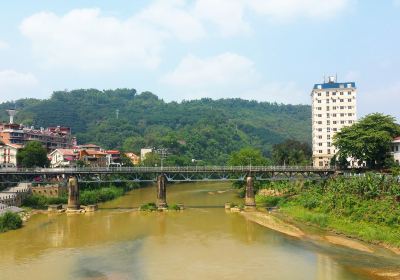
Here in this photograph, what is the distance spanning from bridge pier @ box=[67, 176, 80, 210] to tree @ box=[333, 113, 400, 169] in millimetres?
51665

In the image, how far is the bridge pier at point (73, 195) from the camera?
257ft

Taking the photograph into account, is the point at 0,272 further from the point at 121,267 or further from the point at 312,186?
the point at 312,186

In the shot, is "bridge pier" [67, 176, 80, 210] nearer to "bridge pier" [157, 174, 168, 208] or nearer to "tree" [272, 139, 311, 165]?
"bridge pier" [157, 174, 168, 208]

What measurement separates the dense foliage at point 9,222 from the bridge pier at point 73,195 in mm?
18565

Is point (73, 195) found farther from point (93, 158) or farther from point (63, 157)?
point (93, 158)

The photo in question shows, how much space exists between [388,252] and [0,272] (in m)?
38.4

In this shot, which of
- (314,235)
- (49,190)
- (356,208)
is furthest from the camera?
(49,190)

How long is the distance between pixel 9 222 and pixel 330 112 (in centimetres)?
9157

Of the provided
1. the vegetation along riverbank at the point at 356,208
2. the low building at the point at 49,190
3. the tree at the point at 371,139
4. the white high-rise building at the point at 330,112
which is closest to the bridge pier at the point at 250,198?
the vegetation along riverbank at the point at 356,208

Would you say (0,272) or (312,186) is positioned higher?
(312,186)

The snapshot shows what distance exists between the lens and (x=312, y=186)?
82.2 metres

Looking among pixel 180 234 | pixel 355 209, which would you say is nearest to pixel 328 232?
pixel 355 209

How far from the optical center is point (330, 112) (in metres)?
120

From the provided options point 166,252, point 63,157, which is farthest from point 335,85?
point 166,252
